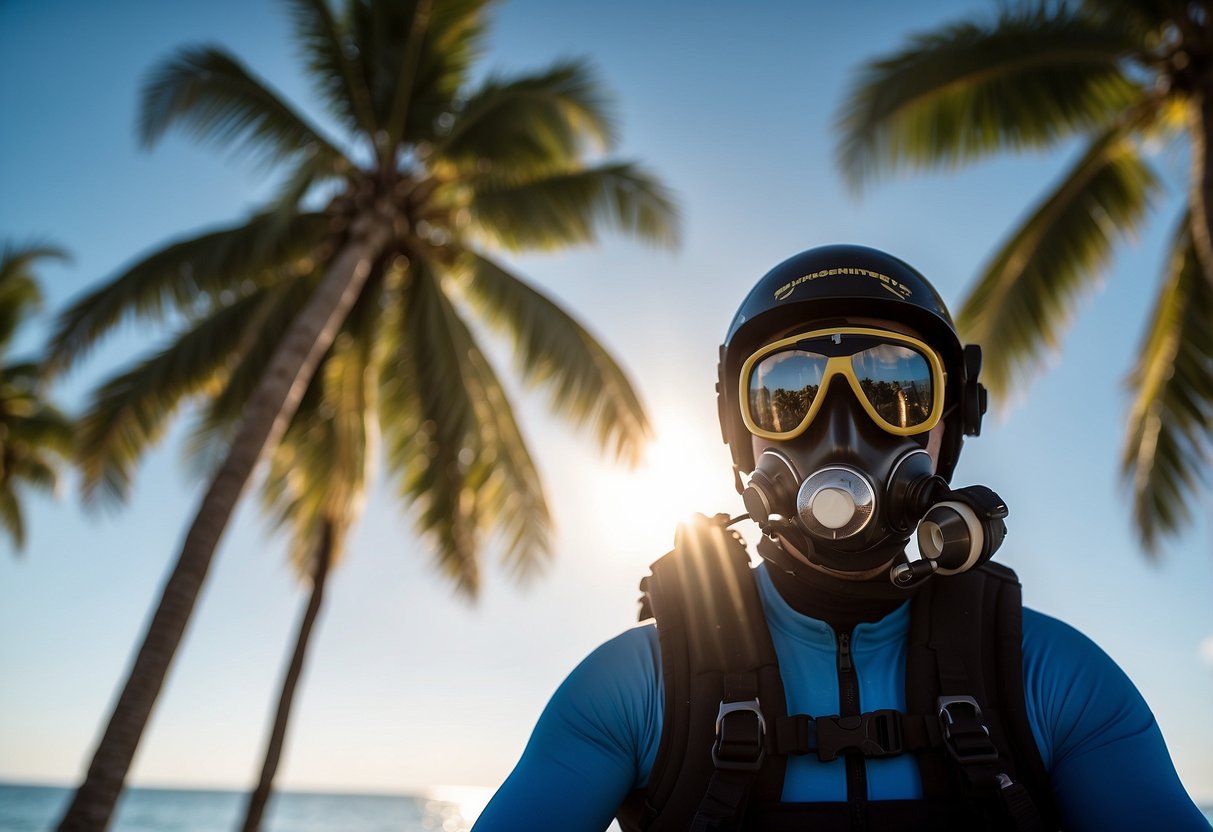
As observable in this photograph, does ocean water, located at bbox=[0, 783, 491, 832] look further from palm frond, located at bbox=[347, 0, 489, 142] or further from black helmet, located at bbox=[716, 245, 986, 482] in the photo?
black helmet, located at bbox=[716, 245, 986, 482]

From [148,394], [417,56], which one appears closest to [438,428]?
[148,394]

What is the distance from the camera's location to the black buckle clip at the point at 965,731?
137cm

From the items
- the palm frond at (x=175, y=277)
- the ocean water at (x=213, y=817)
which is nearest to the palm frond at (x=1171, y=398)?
the palm frond at (x=175, y=277)

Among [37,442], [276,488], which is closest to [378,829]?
[37,442]

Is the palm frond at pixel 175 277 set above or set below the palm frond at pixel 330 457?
above

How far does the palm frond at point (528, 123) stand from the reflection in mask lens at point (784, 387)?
24.6 feet

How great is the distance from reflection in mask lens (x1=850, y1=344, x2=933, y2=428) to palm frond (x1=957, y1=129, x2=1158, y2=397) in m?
6.71

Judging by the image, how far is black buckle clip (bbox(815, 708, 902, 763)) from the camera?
147 centimetres

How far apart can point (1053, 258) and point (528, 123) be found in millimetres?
5605

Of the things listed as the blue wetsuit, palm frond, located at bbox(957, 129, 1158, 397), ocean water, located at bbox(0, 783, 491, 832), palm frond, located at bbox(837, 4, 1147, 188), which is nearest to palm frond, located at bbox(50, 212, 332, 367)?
palm frond, located at bbox(837, 4, 1147, 188)

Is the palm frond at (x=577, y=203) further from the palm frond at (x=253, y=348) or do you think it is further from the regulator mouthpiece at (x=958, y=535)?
the regulator mouthpiece at (x=958, y=535)

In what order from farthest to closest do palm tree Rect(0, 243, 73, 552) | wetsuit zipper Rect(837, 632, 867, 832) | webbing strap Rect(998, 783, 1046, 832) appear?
palm tree Rect(0, 243, 73, 552) → wetsuit zipper Rect(837, 632, 867, 832) → webbing strap Rect(998, 783, 1046, 832)

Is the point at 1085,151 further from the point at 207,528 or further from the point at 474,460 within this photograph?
the point at 207,528

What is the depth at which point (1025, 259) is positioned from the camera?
25.8 ft
